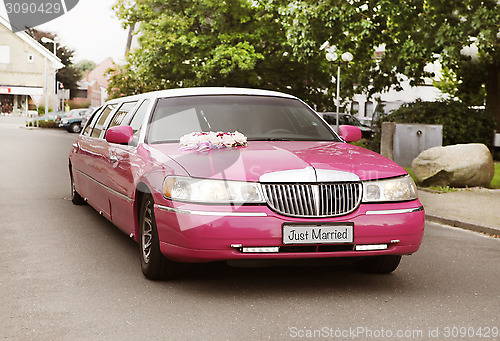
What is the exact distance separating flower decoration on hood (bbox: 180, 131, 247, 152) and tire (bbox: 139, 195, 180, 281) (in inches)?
21.6

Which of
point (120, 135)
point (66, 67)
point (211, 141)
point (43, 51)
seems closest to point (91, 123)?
point (120, 135)

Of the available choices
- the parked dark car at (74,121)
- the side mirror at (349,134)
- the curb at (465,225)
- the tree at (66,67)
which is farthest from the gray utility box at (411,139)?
the tree at (66,67)

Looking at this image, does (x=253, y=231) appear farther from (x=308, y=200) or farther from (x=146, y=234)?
(x=146, y=234)

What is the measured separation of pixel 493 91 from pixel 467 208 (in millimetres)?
14580

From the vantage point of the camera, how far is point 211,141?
19.1ft

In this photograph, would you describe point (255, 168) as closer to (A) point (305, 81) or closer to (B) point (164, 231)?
(B) point (164, 231)

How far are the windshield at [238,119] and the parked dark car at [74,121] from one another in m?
39.6

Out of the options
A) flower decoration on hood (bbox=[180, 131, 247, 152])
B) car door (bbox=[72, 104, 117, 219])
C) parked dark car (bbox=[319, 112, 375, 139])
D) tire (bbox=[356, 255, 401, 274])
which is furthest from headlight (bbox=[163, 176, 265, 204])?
parked dark car (bbox=[319, 112, 375, 139])

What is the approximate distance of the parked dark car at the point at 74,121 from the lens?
4559 cm

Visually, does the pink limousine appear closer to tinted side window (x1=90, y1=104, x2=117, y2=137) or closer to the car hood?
the car hood

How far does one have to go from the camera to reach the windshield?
21.4 ft

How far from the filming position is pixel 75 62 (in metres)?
73.9

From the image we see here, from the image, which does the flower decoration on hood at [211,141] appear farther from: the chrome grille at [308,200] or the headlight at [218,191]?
the chrome grille at [308,200]

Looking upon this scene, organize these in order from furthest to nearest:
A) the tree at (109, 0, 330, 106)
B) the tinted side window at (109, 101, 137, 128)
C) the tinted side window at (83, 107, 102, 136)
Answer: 1. the tree at (109, 0, 330, 106)
2. the tinted side window at (83, 107, 102, 136)
3. the tinted side window at (109, 101, 137, 128)
